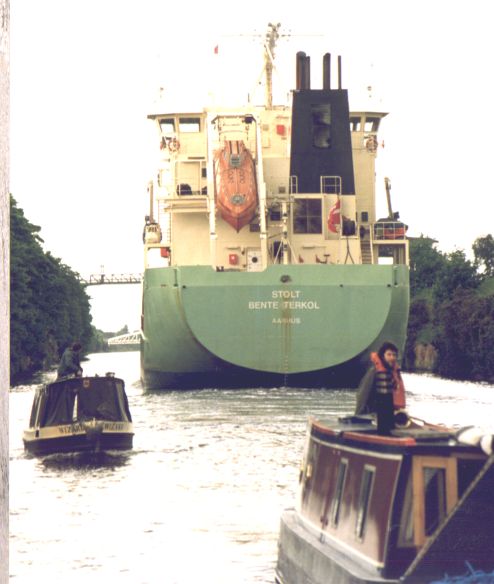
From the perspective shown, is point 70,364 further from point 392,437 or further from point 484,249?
point 484,249

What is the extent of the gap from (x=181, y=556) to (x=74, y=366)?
1416 centimetres

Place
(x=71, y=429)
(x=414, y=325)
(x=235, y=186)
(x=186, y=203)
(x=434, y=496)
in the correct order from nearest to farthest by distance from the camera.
Answer: 1. (x=434, y=496)
2. (x=71, y=429)
3. (x=235, y=186)
4. (x=186, y=203)
5. (x=414, y=325)

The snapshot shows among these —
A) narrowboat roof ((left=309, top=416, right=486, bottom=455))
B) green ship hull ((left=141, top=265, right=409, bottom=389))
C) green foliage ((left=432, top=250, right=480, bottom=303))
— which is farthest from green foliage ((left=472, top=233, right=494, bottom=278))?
narrowboat roof ((left=309, top=416, right=486, bottom=455))

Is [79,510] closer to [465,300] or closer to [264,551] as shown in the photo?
[264,551]

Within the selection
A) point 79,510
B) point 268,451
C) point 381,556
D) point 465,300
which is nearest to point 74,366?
point 268,451

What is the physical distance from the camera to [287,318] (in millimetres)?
49250

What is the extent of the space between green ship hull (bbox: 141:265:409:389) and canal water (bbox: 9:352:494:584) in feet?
21.6

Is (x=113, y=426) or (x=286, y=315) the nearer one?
Result: (x=113, y=426)

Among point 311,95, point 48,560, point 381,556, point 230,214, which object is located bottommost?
point 48,560

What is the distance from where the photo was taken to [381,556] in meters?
10.3

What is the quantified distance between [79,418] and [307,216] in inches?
1055

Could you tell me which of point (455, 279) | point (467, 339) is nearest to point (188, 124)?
point (467, 339)

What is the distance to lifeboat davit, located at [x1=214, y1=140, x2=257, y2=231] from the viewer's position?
53.2 meters

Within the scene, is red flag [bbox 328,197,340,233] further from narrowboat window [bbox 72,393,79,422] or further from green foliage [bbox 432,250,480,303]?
green foliage [bbox 432,250,480,303]
